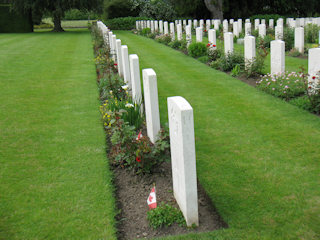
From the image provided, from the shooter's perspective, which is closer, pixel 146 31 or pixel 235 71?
pixel 235 71

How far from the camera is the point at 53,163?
4.60m

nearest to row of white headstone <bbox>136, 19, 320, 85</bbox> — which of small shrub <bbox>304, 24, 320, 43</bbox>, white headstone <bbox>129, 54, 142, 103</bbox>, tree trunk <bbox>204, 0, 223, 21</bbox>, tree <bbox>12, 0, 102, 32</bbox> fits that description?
small shrub <bbox>304, 24, 320, 43</bbox>

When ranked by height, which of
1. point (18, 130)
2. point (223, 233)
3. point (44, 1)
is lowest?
point (223, 233)

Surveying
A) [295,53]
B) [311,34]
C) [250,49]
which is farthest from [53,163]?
[311,34]

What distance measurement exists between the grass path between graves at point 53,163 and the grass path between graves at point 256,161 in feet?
3.51

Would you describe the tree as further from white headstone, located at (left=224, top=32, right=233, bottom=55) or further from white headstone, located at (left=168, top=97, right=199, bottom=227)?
white headstone, located at (left=168, top=97, right=199, bottom=227)

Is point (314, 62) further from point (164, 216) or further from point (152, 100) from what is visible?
point (164, 216)

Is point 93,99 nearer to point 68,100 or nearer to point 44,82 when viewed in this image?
point 68,100

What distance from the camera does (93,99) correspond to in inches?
301

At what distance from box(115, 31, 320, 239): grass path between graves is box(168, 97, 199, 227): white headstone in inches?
10.4

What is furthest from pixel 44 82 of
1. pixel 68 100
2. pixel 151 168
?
pixel 151 168

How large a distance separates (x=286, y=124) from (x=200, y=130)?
137 centimetres

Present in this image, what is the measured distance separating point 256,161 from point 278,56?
410 cm

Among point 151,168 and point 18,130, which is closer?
point 151,168
